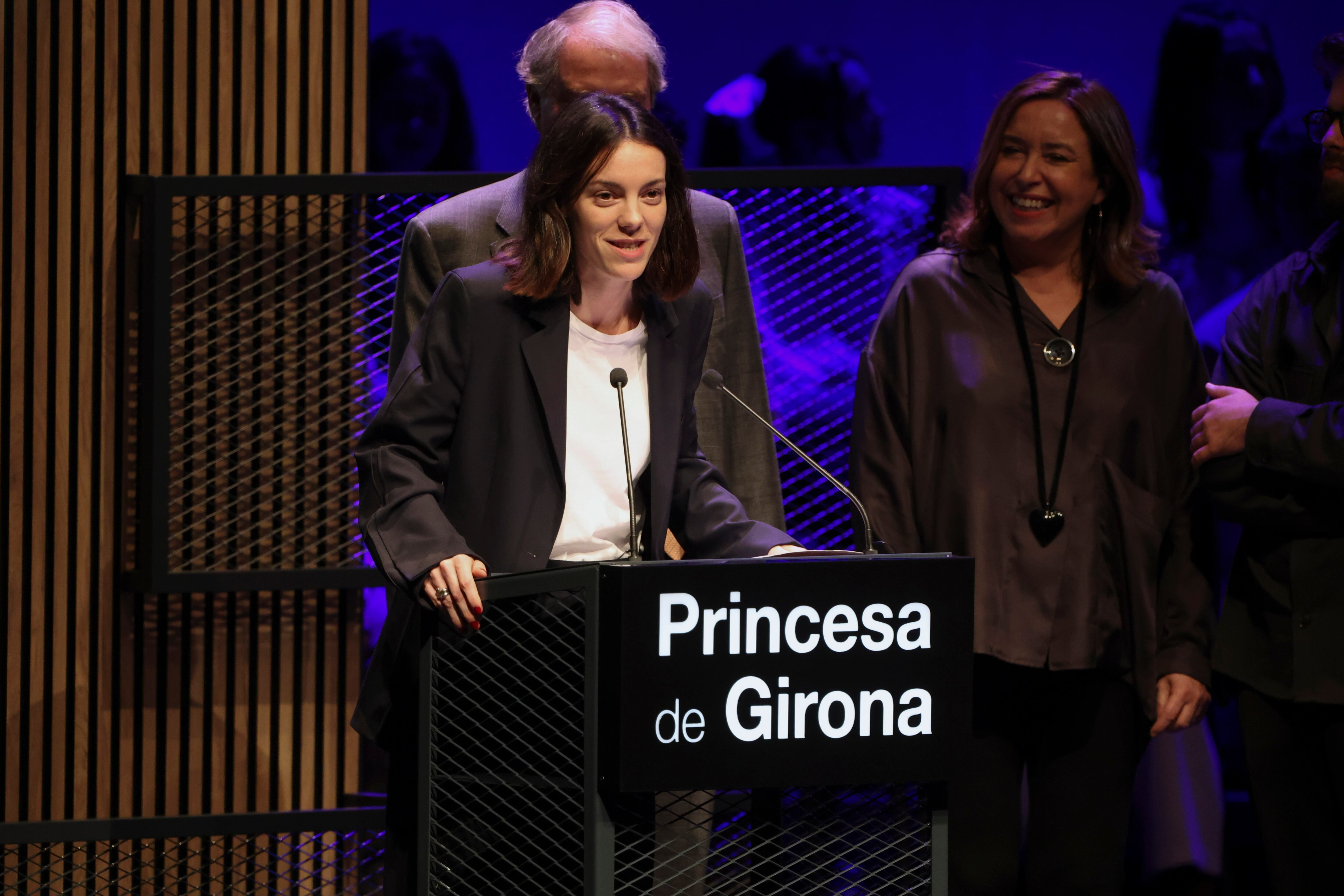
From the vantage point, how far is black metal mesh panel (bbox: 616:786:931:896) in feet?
6.08

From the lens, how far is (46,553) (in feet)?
11.6

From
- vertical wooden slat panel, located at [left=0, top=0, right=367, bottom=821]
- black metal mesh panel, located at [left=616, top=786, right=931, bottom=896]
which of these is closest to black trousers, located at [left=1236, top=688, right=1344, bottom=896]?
black metal mesh panel, located at [left=616, top=786, right=931, bottom=896]

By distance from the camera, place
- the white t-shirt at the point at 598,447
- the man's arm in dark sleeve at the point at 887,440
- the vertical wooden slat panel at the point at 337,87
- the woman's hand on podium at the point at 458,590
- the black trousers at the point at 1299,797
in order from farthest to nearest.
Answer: the vertical wooden slat panel at the point at 337,87 < the man's arm in dark sleeve at the point at 887,440 < the black trousers at the point at 1299,797 < the white t-shirt at the point at 598,447 < the woman's hand on podium at the point at 458,590

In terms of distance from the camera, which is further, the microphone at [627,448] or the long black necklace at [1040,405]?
the long black necklace at [1040,405]

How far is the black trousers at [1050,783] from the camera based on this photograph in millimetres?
2590

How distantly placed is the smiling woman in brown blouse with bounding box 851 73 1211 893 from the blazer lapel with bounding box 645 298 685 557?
0.62m

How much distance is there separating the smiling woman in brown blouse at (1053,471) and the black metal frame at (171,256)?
0.69 m

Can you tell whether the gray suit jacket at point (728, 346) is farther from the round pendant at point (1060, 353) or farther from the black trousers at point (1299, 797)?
the black trousers at point (1299, 797)

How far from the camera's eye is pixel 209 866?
3.35 meters

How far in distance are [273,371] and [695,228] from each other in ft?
4.57

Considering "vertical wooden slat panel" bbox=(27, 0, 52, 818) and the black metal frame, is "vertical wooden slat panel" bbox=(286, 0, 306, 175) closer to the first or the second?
the black metal frame

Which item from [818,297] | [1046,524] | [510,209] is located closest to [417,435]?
[510,209]

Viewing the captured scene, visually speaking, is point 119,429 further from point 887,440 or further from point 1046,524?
point 1046,524

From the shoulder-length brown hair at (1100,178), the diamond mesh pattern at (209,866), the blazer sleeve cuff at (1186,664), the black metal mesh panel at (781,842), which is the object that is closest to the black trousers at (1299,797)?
the blazer sleeve cuff at (1186,664)
